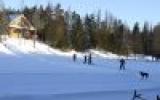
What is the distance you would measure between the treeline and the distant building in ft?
5.44

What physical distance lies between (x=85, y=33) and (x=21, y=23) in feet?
44.5

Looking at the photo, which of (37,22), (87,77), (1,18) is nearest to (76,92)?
(87,77)

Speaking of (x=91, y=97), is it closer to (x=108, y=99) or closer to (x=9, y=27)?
A: (x=108, y=99)

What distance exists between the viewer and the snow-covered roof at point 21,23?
8525 cm

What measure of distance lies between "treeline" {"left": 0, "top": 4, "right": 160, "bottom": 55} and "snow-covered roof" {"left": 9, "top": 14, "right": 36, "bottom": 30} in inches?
78.9

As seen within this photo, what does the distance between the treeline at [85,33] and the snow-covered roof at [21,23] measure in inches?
78.9

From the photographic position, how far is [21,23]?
285ft

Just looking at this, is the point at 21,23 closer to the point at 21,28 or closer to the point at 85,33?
the point at 21,28

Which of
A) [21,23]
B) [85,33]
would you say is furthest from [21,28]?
[85,33]

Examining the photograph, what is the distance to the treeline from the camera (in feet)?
274

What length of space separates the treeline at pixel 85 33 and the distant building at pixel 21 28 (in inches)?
65.3

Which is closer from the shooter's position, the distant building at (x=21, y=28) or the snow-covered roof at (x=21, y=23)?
the distant building at (x=21, y=28)

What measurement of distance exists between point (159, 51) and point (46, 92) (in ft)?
310

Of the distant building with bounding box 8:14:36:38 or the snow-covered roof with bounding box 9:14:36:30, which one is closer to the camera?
the distant building with bounding box 8:14:36:38
